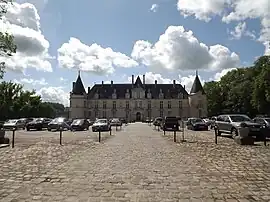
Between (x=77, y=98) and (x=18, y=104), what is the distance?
139ft

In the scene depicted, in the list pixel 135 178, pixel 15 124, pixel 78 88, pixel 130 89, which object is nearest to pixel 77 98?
pixel 78 88

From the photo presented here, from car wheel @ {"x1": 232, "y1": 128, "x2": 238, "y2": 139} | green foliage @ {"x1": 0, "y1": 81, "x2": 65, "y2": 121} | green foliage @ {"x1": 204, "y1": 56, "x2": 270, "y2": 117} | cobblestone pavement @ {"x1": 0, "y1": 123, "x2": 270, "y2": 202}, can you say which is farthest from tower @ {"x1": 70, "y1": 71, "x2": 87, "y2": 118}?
cobblestone pavement @ {"x1": 0, "y1": 123, "x2": 270, "y2": 202}

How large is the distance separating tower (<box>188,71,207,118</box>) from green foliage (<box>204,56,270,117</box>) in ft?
25.3

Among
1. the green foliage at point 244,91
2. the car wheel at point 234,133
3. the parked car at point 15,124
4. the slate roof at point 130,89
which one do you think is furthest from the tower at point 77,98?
the car wheel at point 234,133

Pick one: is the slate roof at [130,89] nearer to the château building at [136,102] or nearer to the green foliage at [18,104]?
the château building at [136,102]

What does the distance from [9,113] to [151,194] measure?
2982 inches

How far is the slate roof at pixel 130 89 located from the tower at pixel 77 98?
270 inches

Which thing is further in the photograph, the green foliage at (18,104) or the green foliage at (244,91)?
the green foliage at (18,104)

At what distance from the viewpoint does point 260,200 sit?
6754 mm

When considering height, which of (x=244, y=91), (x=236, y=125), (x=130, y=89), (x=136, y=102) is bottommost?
(x=236, y=125)

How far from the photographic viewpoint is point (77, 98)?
122 m

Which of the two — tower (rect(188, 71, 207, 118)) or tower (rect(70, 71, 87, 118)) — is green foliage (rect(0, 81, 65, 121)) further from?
tower (rect(188, 71, 207, 118))

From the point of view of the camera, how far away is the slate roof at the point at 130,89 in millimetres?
130750

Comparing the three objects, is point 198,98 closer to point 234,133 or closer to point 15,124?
point 15,124
